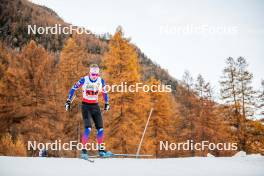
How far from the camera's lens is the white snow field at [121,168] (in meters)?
6.03

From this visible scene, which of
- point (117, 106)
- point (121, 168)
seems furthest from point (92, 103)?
point (117, 106)

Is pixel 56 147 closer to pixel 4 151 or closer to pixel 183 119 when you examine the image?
pixel 4 151

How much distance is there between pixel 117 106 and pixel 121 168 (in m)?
16.0

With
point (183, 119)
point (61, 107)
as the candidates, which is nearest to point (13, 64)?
point (61, 107)

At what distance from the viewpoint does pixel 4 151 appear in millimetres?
18688

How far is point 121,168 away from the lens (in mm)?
6703

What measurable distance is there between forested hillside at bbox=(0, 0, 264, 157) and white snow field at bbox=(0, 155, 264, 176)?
41.6 feet
